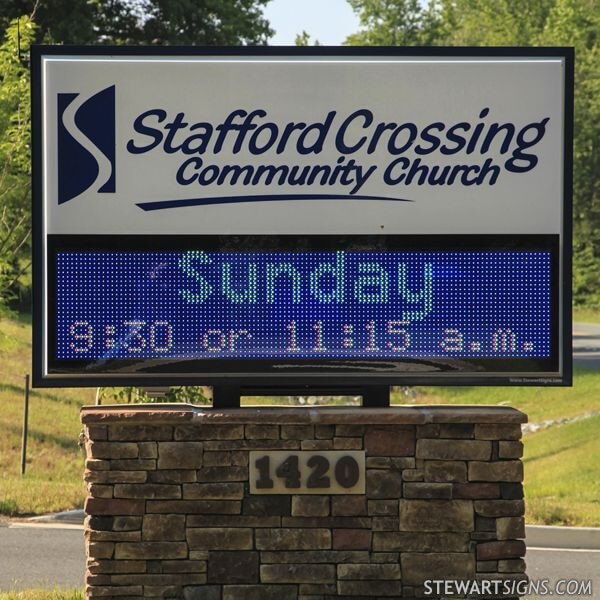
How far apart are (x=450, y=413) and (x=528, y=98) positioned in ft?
7.12

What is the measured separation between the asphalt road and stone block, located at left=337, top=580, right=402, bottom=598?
292 centimetres

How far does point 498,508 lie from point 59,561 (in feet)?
17.1

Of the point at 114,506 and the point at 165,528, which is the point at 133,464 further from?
the point at 165,528

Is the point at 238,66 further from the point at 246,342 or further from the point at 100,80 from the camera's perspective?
the point at 246,342

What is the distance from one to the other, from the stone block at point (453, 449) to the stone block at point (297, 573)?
98 centimetres

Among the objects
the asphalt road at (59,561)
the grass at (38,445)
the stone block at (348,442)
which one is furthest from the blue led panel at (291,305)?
the grass at (38,445)

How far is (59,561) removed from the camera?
12.1 meters

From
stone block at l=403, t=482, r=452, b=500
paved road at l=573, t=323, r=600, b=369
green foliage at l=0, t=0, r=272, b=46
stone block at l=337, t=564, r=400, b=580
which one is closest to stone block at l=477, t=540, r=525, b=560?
stone block at l=403, t=482, r=452, b=500

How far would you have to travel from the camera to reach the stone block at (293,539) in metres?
8.45

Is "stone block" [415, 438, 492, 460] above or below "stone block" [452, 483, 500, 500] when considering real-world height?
above

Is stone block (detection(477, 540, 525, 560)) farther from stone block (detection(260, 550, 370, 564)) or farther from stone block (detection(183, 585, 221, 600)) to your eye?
stone block (detection(183, 585, 221, 600))

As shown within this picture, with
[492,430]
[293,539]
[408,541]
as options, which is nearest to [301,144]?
[492,430]

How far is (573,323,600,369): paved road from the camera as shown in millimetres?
34156

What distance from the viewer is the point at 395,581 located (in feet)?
27.7
